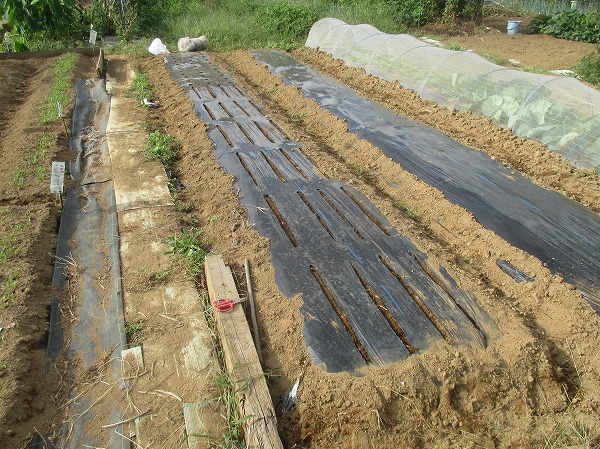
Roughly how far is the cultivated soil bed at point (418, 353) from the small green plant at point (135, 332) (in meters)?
0.22

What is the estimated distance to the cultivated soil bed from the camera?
264 cm

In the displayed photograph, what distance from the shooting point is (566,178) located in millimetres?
5219

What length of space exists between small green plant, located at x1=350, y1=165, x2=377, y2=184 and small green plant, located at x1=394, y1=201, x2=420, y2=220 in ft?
2.01

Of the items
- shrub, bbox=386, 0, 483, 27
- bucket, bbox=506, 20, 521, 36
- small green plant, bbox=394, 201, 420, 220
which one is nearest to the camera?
small green plant, bbox=394, 201, 420, 220

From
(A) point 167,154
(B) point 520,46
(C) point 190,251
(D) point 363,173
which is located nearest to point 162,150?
(A) point 167,154

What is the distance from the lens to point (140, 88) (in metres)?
8.32

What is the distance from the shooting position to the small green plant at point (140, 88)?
26.1ft

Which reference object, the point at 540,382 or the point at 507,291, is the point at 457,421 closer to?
the point at 540,382

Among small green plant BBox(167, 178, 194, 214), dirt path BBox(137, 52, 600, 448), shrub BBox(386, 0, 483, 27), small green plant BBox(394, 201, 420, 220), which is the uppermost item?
shrub BBox(386, 0, 483, 27)

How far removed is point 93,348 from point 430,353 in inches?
96.5

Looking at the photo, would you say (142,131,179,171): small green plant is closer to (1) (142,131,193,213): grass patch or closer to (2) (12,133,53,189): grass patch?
(1) (142,131,193,213): grass patch

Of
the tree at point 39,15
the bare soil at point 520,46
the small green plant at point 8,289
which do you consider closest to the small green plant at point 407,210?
the small green plant at point 8,289

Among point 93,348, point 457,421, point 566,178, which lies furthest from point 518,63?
point 93,348

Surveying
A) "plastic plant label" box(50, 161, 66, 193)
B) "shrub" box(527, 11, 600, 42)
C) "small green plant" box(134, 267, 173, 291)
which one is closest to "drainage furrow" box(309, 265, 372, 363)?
"small green plant" box(134, 267, 173, 291)
